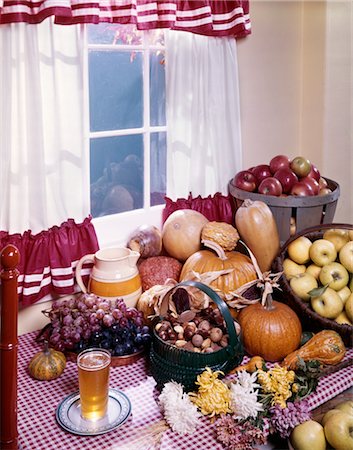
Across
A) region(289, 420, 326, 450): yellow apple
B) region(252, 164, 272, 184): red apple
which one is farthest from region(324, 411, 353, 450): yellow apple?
region(252, 164, 272, 184): red apple

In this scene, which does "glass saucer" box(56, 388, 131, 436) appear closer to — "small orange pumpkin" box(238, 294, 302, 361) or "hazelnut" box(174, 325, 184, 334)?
"hazelnut" box(174, 325, 184, 334)

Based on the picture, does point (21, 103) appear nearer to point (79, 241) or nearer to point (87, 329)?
point (79, 241)

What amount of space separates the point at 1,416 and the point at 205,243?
0.98m

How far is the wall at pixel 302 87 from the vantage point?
2490mm

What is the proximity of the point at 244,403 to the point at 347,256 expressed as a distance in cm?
70

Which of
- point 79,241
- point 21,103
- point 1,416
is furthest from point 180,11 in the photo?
point 1,416

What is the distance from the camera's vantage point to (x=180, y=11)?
81.8 inches

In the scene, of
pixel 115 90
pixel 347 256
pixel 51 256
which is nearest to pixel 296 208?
pixel 347 256

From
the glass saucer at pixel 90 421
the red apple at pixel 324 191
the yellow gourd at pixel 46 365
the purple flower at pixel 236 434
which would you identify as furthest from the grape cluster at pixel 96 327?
the red apple at pixel 324 191

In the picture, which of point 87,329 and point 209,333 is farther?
point 87,329

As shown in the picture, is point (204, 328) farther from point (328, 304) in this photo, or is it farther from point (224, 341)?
point (328, 304)

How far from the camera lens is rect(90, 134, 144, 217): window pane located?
2.15 metres

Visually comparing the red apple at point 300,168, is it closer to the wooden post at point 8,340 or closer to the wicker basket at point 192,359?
the wicker basket at point 192,359

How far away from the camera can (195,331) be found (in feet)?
5.31
